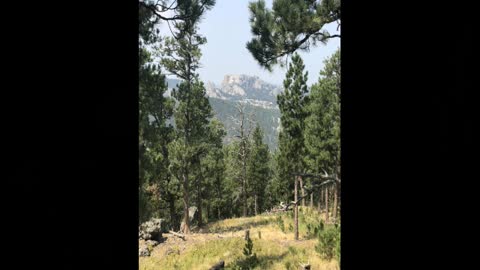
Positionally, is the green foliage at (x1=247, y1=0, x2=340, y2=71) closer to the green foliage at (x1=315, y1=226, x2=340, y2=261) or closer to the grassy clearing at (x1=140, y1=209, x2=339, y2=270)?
the green foliage at (x1=315, y1=226, x2=340, y2=261)

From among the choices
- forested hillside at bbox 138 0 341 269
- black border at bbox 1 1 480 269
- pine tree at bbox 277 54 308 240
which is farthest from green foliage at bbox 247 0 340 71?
pine tree at bbox 277 54 308 240

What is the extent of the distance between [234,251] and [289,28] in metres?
7.10

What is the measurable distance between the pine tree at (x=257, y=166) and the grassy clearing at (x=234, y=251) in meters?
6.86

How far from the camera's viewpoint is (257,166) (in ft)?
61.1

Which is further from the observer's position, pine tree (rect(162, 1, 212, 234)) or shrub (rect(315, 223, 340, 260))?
pine tree (rect(162, 1, 212, 234))

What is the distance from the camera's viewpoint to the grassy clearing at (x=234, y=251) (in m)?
8.45

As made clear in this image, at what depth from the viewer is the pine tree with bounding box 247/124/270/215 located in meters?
18.5

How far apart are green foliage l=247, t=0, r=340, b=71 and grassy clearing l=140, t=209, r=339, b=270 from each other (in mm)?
4804
